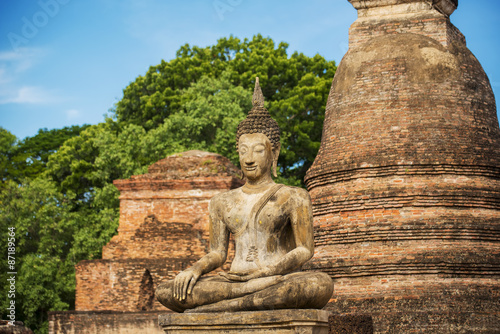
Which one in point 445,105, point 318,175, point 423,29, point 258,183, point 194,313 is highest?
point 423,29

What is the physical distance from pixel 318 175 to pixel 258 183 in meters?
8.30

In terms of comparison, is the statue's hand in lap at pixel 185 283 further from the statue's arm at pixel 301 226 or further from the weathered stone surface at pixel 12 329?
the weathered stone surface at pixel 12 329

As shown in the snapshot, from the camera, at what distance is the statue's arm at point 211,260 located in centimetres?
608

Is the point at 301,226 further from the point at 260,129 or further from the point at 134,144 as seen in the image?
the point at 134,144

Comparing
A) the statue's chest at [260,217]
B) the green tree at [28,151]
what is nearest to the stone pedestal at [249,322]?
the statue's chest at [260,217]

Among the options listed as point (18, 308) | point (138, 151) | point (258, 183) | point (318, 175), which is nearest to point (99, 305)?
point (18, 308)

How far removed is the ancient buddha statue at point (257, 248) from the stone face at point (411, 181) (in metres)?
6.77

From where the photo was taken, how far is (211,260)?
20.9 ft

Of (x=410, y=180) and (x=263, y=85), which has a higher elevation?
(x=263, y=85)

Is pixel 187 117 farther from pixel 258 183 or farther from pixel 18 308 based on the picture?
pixel 258 183

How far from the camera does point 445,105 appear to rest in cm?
1419

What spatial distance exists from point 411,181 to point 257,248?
7.95 metres

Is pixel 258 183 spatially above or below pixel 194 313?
above

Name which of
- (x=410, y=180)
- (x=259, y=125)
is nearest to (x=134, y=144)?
(x=410, y=180)
